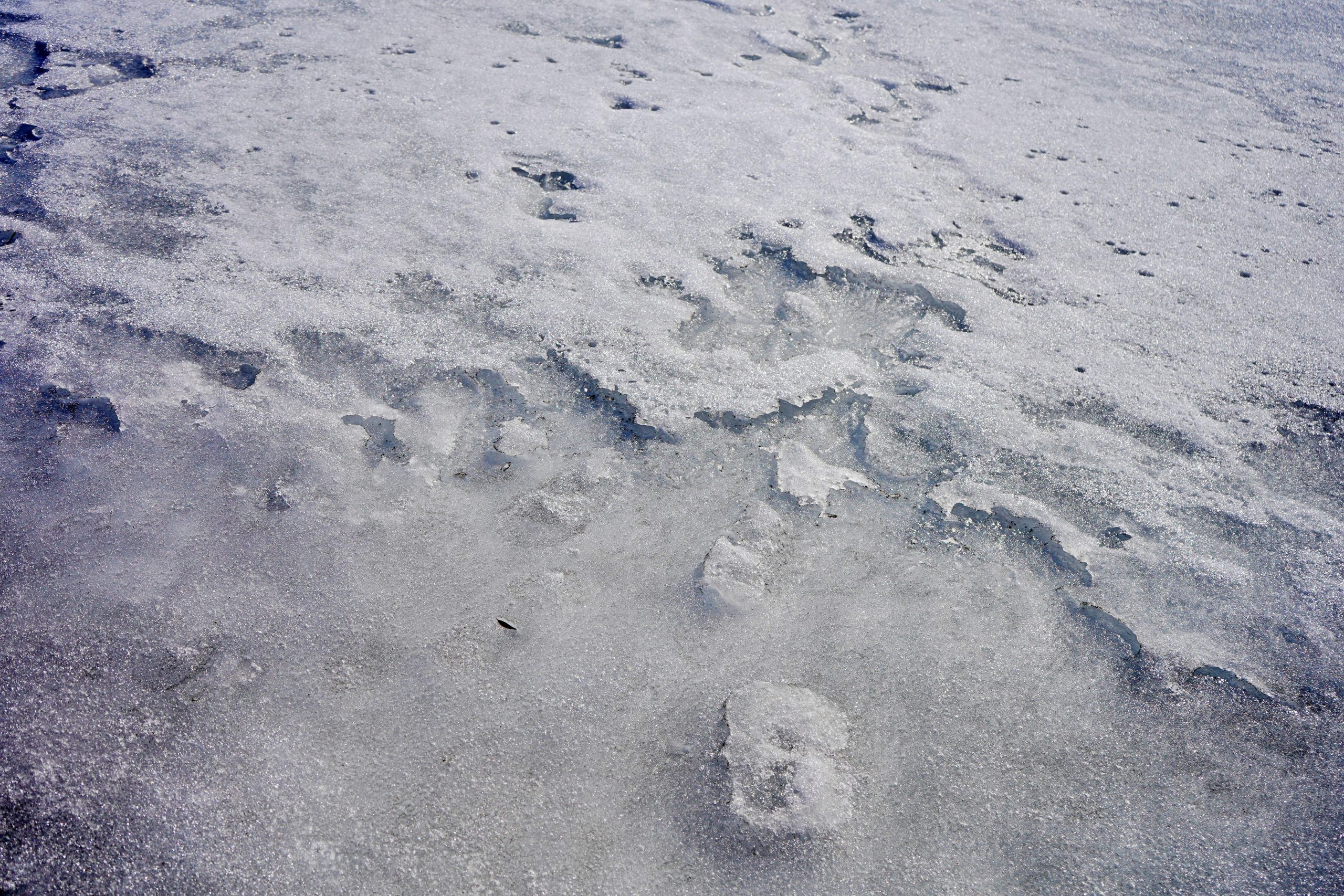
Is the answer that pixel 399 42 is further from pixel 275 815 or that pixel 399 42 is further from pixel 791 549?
pixel 275 815

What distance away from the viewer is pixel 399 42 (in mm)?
3879

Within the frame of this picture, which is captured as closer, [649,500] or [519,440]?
[649,500]

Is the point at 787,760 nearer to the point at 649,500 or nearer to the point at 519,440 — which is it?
the point at 649,500

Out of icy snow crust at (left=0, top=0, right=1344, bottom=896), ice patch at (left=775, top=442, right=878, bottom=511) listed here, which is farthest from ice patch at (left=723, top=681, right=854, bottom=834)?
ice patch at (left=775, top=442, right=878, bottom=511)

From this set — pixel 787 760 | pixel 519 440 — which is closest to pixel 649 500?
pixel 519 440

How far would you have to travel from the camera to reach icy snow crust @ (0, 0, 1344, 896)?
4.44 feet

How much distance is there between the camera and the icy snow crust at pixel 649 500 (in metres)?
1.35

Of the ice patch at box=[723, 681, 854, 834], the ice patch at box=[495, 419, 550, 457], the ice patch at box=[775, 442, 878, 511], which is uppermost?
the ice patch at box=[775, 442, 878, 511]

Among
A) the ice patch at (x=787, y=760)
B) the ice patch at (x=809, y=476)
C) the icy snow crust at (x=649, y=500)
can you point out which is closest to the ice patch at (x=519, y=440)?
the icy snow crust at (x=649, y=500)

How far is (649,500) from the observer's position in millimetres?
1854

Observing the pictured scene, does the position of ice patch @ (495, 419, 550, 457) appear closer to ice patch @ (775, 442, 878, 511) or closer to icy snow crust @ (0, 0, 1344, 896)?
icy snow crust @ (0, 0, 1344, 896)

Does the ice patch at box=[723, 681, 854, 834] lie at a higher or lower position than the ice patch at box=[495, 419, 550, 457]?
lower

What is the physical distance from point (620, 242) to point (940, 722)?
1.79m

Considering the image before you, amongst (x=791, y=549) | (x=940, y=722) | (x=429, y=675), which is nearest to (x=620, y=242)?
(x=791, y=549)
